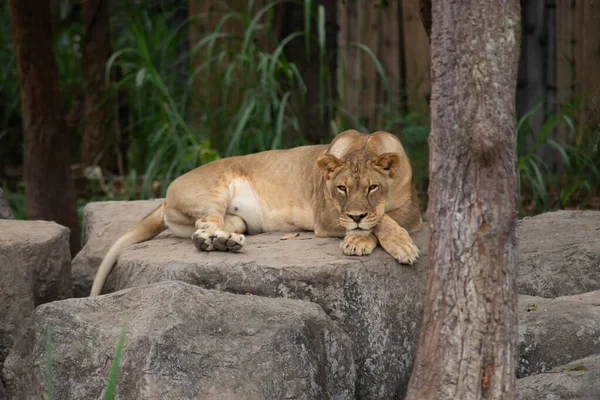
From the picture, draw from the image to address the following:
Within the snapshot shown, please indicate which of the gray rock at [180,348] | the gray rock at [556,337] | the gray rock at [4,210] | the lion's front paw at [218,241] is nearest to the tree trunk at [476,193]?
the gray rock at [180,348]

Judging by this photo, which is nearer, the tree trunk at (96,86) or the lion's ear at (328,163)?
the lion's ear at (328,163)

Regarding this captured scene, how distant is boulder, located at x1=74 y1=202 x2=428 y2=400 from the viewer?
4.02m

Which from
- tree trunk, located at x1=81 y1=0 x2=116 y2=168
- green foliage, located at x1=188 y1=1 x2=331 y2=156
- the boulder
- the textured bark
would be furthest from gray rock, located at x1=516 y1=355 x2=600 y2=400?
tree trunk, located at x1=81 y1=0 x2=116 y2=168

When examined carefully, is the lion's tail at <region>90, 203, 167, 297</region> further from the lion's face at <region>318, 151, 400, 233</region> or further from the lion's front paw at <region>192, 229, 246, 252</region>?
the lion's face at <region>318, 151, 400, 233</region>

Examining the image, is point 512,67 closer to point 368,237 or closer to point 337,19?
point 368,237

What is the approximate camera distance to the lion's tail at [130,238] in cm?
486

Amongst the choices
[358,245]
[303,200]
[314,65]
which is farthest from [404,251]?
[314,65]

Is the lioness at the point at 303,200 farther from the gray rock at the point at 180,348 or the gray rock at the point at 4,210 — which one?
the gray rock at the point at 4,210

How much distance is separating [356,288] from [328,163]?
699mm

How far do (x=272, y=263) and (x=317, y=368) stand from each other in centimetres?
69

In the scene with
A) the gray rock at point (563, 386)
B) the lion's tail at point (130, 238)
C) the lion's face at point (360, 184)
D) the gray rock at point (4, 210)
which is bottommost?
the gray rock at point (563, 386)

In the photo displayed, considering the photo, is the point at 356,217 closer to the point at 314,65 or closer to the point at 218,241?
the point at 218,241

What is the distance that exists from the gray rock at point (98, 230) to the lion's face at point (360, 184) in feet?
5.69

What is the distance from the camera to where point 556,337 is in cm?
407
